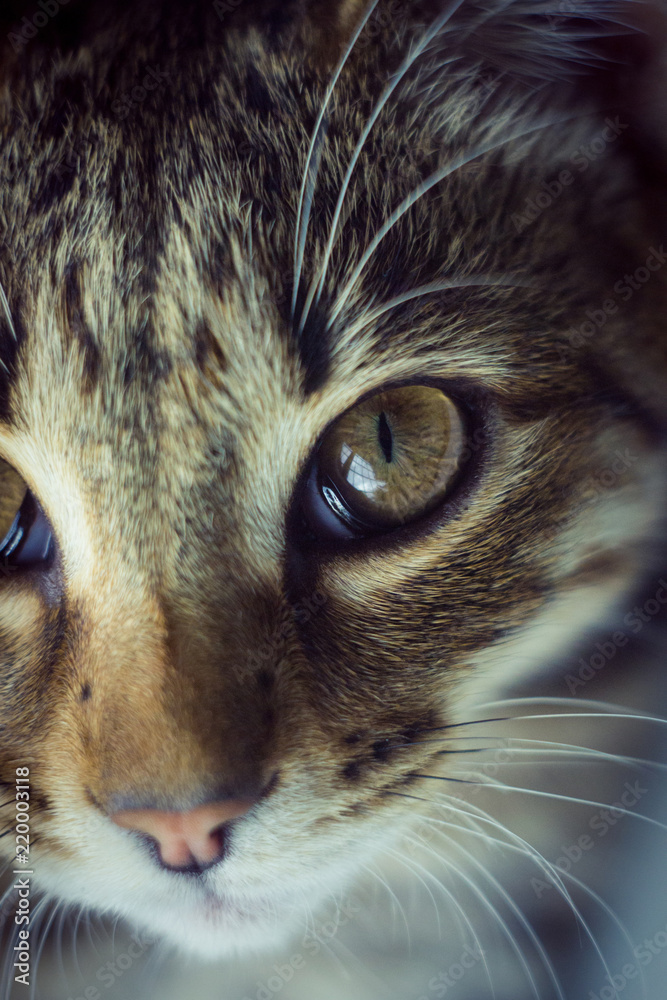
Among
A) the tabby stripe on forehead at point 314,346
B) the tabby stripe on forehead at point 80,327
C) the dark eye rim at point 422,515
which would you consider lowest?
the dark eye rim at point 422,515

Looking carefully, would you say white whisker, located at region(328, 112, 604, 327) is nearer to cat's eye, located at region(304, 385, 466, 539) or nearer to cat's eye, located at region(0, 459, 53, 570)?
cat's eye, located at region(304, 385, 466, 539)

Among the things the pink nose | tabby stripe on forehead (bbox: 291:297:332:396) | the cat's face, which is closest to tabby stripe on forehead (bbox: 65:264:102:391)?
the cat's face

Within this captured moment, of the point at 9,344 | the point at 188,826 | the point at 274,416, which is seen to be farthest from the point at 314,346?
the point at 188,826

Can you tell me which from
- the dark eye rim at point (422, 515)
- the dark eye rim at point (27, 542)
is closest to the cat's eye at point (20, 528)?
the dark eye rim at point (27, 542)

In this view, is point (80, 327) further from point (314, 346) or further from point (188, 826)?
point (188, 826)

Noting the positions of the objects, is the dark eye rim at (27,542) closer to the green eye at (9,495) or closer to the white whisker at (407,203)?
the green eye at (9,495)

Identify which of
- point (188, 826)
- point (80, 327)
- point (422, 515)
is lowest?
point (188, 826)

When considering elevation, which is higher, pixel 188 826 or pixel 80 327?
pixel 80 327
